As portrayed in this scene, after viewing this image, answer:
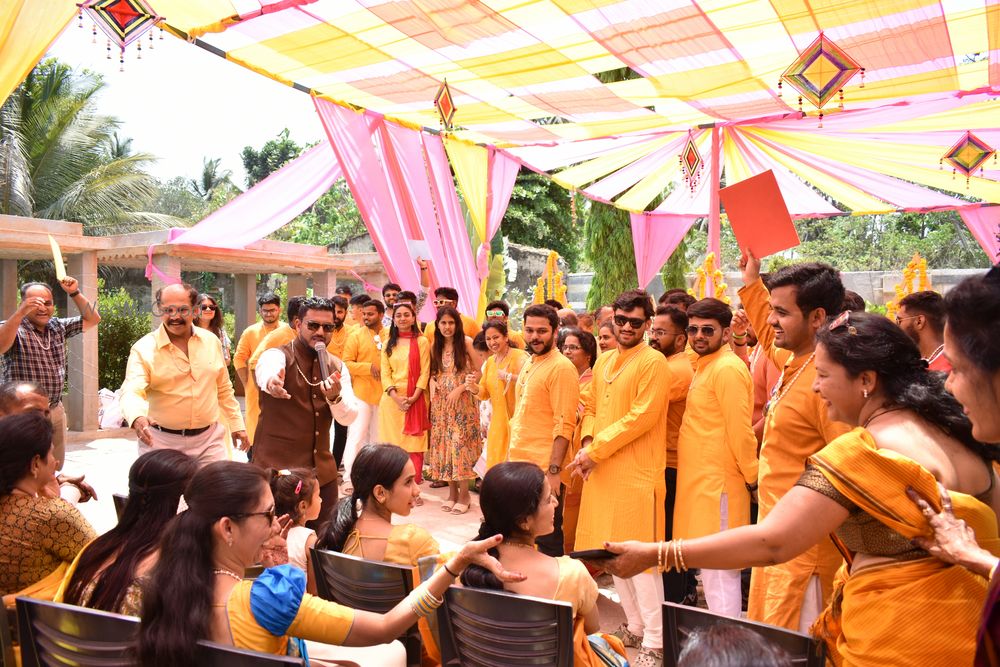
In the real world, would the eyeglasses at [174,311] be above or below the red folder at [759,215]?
below

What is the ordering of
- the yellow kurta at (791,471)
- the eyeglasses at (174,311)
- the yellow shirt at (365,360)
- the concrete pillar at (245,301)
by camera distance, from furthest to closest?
the concrete pillar at (245,301) → the yellow shirt at (365,360) → the eyeglasses at (174,311) → the yellow kurta at (791,471)

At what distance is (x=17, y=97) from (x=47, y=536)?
20326mm

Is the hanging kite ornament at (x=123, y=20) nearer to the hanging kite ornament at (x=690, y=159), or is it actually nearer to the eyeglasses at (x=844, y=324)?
the eyeglasses at (x=844, y=324)

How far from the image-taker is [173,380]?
4.07 m

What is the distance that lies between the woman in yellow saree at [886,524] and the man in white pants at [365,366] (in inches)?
203

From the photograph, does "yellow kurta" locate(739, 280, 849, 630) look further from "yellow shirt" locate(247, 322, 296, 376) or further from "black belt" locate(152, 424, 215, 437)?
"yellow shirt" locate(247, 322, 296, 376)

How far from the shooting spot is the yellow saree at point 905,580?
4.96 feet

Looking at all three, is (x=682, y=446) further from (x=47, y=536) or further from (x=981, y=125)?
(x=981, y=125)

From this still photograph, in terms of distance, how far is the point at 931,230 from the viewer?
25.3m

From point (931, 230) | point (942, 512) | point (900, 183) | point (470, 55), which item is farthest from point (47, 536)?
point (931, 230)

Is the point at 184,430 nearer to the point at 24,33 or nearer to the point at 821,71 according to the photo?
the point at 24,33

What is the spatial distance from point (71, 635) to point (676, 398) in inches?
111

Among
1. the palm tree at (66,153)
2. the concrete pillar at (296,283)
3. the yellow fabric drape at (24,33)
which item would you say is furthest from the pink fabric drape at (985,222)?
the palm tree at (66,153)

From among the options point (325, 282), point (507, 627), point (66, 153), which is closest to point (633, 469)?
point (507, 627)
